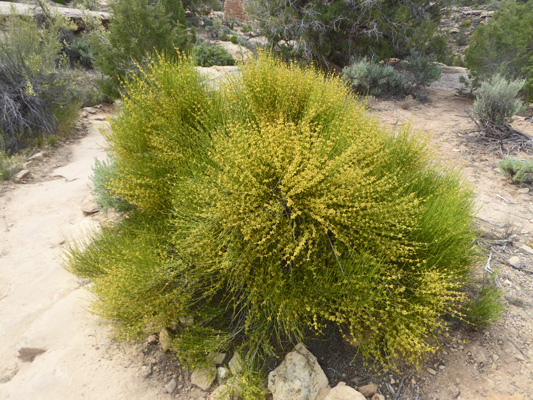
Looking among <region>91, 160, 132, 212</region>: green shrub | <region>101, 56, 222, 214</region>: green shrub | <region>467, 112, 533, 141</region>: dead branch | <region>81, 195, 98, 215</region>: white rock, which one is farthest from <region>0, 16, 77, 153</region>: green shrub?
<region>467, 112, 533, 141</region>: dead branch

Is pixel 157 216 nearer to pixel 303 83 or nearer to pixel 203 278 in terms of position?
pixel 203 278

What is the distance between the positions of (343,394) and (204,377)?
995 mm

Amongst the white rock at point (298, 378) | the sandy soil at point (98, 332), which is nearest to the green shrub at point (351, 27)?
the sandy soil at point (98, 332)

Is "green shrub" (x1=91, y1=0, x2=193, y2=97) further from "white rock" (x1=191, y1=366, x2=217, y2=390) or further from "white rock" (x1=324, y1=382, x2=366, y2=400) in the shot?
"white rock" (x1=324, y1=382, x2=366, y2=400)

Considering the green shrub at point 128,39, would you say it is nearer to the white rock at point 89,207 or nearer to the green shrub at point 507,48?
the white rock at point 89,207

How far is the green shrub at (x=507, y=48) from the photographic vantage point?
6652mm

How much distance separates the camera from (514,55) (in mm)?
6980

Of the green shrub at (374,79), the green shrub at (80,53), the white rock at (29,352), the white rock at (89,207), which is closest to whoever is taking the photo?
the white rock at (29,352)

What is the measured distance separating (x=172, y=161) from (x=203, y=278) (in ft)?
3.85

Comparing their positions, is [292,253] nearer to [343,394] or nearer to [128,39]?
[343,394]

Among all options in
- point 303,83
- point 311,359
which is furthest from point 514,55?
point 311,359

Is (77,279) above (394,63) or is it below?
below

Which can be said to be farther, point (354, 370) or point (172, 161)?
point (172, 161)

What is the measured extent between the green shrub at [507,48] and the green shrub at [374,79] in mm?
1892
